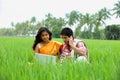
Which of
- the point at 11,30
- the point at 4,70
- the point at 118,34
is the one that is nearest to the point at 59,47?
the point at 4,70

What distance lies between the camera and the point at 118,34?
1661 inches

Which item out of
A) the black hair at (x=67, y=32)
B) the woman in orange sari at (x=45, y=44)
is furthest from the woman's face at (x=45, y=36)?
the black hair at (x=67, y=32)

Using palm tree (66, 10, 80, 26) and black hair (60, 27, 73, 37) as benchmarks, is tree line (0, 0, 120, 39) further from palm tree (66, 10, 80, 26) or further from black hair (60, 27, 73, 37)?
black hair (60, 27, 73, 37)

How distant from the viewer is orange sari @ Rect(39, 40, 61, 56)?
412 centimetres

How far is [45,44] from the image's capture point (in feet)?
13.9

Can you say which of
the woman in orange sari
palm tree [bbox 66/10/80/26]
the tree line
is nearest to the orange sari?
the woman in orange sari

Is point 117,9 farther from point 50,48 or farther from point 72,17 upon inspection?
point 50,48

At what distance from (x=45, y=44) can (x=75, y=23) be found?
5717cm

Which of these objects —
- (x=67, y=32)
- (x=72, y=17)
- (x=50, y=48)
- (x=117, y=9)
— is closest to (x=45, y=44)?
(x=50, y=48)

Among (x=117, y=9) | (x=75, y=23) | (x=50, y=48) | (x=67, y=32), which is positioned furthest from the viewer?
(x=75, y=23)

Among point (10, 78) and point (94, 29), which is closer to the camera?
point (10, 78)

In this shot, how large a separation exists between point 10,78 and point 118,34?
40.8 m

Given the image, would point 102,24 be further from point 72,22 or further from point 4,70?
point 4,70

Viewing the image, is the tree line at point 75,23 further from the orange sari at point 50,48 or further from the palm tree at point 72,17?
the orange sari at point 50,48
